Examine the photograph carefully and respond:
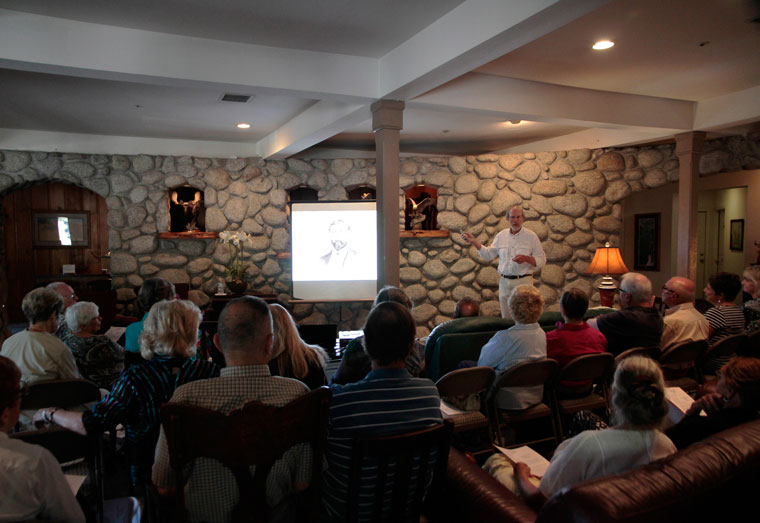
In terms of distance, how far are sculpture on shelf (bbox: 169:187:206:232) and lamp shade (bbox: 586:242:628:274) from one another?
4.93 meters

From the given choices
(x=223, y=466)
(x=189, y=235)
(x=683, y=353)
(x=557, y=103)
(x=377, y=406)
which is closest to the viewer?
(x=223, y=466)

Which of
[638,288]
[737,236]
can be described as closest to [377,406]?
[638,288]

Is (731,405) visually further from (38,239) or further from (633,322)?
(38,239)

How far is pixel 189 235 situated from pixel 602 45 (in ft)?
16.3

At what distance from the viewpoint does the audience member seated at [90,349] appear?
265cm

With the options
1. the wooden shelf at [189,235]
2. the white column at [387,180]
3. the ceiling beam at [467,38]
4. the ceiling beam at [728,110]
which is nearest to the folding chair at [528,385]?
the ceiling beam at [467,38]

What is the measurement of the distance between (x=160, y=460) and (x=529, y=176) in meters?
5.92

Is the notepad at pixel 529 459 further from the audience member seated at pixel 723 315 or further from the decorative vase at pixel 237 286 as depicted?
the decorative vase at pixel 237 286

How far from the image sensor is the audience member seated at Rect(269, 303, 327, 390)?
6.97 ft

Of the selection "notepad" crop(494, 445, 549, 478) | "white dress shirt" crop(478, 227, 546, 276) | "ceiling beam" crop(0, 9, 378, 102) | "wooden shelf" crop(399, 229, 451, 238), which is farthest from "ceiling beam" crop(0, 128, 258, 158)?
"notepad" crop(494, 445, 549, 478)

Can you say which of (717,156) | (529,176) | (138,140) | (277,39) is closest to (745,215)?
(717,156)

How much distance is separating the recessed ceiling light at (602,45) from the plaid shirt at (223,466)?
3.39 meters

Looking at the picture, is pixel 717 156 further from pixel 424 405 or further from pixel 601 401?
pixel 424 405

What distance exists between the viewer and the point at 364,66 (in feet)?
13.1
